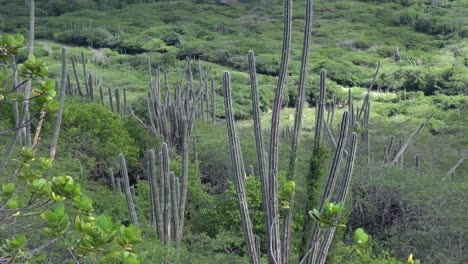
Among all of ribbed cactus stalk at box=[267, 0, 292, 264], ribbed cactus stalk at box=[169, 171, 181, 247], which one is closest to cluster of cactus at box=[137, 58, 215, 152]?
ribbed cactus stalk at box=[169, 171, 181, 247]

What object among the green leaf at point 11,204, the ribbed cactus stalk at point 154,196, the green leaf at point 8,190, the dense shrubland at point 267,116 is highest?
the green leaf at point 8,190

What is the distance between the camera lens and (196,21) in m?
50.7

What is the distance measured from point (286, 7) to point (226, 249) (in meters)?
5.79

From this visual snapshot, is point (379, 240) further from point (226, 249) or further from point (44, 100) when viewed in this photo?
point (44, 100)

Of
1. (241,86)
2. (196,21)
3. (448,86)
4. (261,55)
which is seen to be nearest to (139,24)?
(196,21)

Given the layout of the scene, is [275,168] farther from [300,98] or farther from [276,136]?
[300,98]

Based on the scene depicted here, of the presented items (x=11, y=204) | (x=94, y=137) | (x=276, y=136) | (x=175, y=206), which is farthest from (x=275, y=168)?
(x=94, y=137)

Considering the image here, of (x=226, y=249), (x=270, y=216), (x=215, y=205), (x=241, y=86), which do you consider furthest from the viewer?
(x=241, y=86)

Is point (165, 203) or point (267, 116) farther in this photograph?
point (267, 116)

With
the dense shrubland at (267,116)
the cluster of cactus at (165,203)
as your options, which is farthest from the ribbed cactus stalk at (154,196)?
the dense shrubland at (267,116)

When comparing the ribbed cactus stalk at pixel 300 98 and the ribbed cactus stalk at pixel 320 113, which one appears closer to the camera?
the ribbed cactus stalk at pixel 300 98

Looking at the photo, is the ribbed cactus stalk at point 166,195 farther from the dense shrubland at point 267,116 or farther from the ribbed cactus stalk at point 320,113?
the ribbed cactus stalk at point 320,113

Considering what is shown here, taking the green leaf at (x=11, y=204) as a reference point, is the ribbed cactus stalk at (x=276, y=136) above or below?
below

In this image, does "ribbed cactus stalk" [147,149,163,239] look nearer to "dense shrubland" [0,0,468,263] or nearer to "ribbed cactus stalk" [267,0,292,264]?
"dense shrubland" [0,0,468,263]
